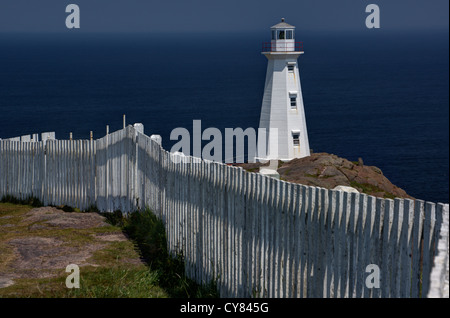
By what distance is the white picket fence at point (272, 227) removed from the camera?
19.5 ft

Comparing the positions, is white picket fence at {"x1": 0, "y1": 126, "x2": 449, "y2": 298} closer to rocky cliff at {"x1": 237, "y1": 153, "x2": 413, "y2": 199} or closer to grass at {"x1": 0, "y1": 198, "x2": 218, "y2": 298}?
grass at {"x1": 0, "y1": 198, "x2": 218, "y2": 298}

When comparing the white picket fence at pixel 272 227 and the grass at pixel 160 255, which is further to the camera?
the grass at pixel 160 255

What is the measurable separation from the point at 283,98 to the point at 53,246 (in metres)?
33.3

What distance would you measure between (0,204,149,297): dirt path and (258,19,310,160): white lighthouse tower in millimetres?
30617

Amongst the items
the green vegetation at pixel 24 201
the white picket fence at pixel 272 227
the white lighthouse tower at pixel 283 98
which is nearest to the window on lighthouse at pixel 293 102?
the white lighthouse tower at pixel 283 98

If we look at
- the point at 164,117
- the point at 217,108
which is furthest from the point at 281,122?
the point at 217,108

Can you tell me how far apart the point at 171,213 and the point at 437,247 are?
5.68 meters

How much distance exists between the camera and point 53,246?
36.3ft

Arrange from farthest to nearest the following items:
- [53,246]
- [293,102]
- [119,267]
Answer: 1. [293,102]
2. [53,246]
3. [119,267]

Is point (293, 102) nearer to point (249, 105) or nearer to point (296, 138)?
point (296, 138)

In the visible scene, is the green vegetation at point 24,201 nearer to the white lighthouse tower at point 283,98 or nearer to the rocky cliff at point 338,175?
the rocky cliff at point 338,175

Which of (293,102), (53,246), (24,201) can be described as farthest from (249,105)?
(53,246)

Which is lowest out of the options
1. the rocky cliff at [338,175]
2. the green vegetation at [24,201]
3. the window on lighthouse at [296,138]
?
the rocky cliff at [338,175]

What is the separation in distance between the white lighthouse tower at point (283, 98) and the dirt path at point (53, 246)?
3062 centimetres
